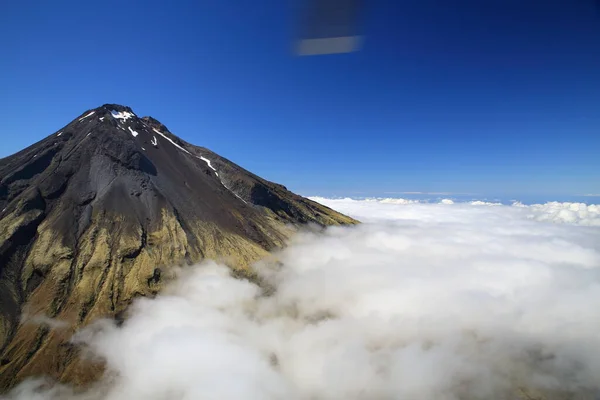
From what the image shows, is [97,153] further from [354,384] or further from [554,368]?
[554,368]

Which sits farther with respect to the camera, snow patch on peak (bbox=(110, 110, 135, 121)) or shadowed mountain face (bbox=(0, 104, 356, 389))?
snow patch on peak (bbox=(110, 110, 135, 121))

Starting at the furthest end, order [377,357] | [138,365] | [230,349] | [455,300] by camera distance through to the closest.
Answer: [455,300], [377,357], [230,349], [138,365]

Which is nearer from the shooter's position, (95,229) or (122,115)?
(95,229)

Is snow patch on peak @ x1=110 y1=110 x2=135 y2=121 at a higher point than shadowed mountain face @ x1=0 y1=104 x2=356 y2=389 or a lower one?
higher

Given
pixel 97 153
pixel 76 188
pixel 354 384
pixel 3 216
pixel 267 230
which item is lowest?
pixel 354 384

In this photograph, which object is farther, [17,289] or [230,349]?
[230,349]

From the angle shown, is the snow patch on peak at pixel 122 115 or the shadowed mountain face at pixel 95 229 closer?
the shadowed mountain face at pixel 95 229

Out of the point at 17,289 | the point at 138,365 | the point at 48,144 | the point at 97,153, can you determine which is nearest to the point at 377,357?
the point at 138,365

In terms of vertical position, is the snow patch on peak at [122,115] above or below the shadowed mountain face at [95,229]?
above
